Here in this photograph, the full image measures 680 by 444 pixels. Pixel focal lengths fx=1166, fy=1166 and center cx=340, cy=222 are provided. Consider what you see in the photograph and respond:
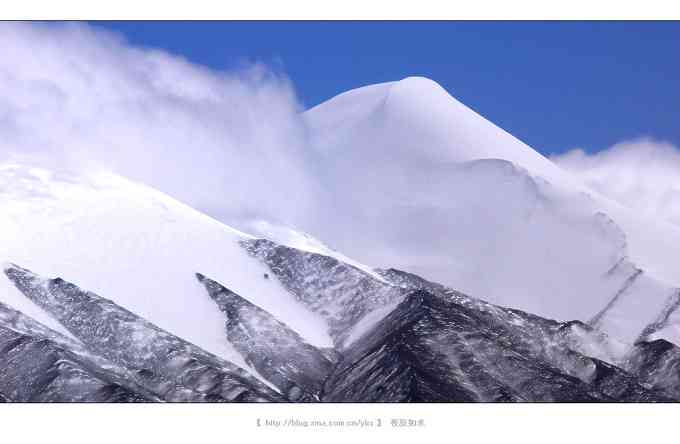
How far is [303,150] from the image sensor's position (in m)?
123

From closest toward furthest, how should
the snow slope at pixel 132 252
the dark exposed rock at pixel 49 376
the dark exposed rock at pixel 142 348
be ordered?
the dark exposed rock at pixel 49 376
the dark exposed rock at pixel 142 348
the snow slope at pixel 132 252

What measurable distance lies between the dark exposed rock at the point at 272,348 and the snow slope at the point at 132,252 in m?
1.22

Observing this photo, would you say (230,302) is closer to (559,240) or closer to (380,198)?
(380,198)

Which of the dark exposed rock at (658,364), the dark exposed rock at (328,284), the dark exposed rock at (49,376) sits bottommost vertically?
the dark exposed rock at (49,376)

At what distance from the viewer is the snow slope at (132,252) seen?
9444cm

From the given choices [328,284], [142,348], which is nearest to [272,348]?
[142,348]

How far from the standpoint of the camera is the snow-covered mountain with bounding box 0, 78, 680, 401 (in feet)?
278

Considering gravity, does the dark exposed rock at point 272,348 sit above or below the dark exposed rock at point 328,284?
below

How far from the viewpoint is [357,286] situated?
108562 millimetres

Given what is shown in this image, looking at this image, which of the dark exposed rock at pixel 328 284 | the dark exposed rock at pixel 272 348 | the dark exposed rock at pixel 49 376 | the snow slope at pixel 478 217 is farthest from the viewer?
the dark exposed rock at pixel 328 284

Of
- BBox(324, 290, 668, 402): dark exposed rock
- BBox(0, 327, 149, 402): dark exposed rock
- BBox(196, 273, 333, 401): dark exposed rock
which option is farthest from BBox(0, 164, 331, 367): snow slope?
BBox(0, 327, 149, 402): dark exposed rock

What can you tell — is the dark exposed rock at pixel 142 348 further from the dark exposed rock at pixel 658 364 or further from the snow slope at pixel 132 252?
the dark exposed rock at pixel 658 364

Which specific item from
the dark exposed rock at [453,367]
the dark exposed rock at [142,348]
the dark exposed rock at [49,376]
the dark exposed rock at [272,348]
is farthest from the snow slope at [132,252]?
the dark exposed rock at [49,376]

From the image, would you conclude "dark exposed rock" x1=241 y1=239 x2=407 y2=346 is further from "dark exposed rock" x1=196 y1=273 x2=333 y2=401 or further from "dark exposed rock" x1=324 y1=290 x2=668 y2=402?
"dark exposed rock" x1=196 y1=273 x2=333 y2=401
